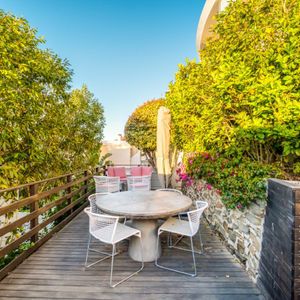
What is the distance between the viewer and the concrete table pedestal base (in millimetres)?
3428

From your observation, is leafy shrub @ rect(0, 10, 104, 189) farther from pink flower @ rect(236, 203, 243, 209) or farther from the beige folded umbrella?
pink flower @ rect(236, 203, 243, 209)

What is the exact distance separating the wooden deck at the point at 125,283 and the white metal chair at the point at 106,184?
2.26 m

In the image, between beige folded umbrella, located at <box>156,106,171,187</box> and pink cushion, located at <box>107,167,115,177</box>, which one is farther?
pink cushion, located at <box>107,167,115,177</box>

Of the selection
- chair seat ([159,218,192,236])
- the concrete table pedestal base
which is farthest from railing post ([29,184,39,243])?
chair seat ([159,218,192,236])

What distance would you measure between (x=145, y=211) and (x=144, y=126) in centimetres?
966

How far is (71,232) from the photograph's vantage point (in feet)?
15.5

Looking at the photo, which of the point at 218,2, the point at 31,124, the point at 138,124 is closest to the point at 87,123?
the point at 138,124

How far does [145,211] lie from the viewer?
10.6 feet

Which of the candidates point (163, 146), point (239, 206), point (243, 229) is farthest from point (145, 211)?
point (163, 146)

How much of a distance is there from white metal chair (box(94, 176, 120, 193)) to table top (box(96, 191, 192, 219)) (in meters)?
1.59

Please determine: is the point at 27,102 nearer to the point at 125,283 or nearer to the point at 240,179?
the point at 125,283

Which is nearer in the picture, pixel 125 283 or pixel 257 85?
pixel 257 85

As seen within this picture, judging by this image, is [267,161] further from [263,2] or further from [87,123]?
[87,123]

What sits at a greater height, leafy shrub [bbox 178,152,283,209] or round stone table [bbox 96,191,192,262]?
leafy shrub [bbox 178,152,283,209]
